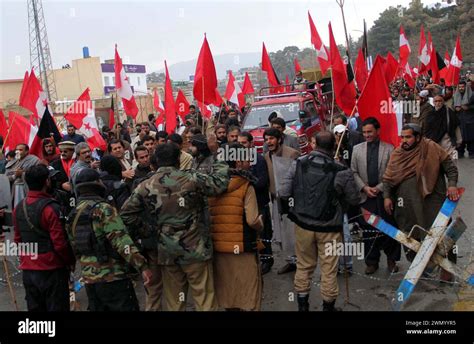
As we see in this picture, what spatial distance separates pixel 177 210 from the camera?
154 inches

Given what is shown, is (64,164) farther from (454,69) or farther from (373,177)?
(454,69)

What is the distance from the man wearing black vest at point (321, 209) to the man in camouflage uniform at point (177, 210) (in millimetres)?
835

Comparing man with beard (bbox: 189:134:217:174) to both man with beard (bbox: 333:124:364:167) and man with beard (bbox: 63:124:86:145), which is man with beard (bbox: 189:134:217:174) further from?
man with beard (bbox: 63:124:86:145)

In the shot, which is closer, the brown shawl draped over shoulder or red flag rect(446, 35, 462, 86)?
the brown shawl draped over shoulder

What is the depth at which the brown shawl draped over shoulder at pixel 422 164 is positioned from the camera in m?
4.96

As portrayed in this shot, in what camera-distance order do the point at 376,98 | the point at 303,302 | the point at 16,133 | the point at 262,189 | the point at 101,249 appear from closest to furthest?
the point at 101,249, the point at 303,302, the point at 262,189, the point at 376,98, the point at 16,133

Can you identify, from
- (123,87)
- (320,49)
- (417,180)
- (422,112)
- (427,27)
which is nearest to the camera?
(417,180)

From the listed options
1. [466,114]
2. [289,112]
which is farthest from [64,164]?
[466,114]

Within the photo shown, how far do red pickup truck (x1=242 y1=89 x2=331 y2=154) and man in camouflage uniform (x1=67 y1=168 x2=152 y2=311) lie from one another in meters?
6.80

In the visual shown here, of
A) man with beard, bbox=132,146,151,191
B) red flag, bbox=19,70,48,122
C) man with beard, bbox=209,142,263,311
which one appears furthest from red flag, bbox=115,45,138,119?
man with beard, bbox=209,142,263,311

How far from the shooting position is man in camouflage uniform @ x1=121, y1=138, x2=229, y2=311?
153 inches

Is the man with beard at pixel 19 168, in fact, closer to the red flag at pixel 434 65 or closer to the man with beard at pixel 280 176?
the man with beard at pixel 280 176

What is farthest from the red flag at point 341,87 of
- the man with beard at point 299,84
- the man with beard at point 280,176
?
the man with beard at point 299,84

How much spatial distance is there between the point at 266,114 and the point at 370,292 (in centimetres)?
666
